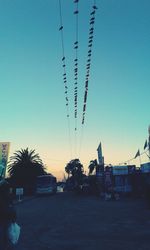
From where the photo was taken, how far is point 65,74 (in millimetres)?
17406

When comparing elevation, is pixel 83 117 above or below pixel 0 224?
above

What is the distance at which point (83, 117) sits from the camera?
76.2 ft

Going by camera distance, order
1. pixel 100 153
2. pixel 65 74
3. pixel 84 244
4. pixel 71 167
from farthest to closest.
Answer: pixel 71 167 < pixel 100 153 < pixel 65 74 < pixel 84 244

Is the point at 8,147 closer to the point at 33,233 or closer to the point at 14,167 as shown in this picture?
the point at 33,233

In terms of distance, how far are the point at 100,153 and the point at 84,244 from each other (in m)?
33.9

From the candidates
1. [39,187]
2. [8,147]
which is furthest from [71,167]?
[8,147]

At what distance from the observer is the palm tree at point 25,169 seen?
235 ft

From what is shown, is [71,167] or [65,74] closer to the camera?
[65,74]

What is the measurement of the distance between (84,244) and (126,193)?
38.1 meters

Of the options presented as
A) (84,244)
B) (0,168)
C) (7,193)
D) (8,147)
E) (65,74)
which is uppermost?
(65,74)

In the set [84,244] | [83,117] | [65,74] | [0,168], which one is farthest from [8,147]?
[0,168]

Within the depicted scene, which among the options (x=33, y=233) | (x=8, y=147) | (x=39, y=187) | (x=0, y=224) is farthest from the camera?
(x=39, y=187)

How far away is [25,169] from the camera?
2879 inches

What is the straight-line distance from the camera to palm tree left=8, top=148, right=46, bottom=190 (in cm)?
7156
